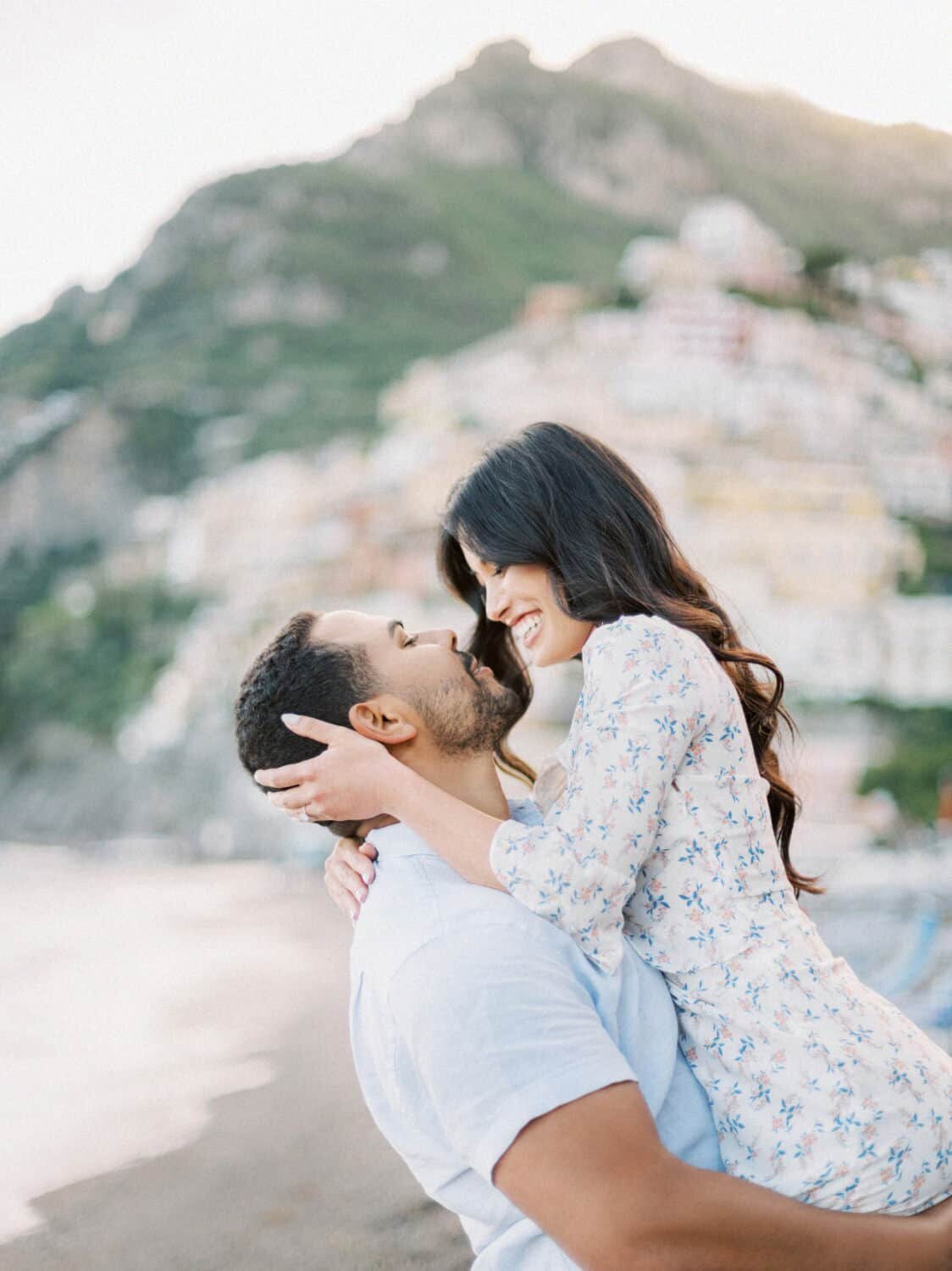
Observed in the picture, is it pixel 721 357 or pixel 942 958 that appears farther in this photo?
pixel 721 357

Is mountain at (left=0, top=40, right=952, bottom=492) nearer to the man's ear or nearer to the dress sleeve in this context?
the man's ear

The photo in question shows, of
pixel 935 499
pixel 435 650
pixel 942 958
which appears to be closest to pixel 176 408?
pixel 935 499

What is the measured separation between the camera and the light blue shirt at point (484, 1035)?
791 millimetres

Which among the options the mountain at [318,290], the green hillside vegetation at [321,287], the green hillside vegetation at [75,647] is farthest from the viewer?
the green hillside vegetation at [321,287]

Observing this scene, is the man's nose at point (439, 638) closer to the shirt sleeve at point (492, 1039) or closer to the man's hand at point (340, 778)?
the man's hand at point (340, 778)

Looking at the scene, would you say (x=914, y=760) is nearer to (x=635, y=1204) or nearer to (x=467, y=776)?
(x=467, y=776)

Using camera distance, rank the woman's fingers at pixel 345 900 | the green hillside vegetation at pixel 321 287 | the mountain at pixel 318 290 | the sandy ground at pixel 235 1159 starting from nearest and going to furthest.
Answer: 1. the woman's fingers at pixel 345 900
2. the sandy ground at pixel 235 1159
3. the mountain at pixel 318 290
4. the green hillside vegetation at pixel 321 287

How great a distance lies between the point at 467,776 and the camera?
1.13 meters

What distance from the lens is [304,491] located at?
456 inches

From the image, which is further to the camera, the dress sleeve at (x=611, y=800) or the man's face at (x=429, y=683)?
the man's face at (x=429, y=683)

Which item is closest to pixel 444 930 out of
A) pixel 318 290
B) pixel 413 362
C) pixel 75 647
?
pixel 75 647

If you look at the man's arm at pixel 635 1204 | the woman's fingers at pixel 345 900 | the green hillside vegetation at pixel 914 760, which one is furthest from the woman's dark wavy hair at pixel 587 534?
the green hillside vegetation at pixel 914 760

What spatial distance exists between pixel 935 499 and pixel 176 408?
815cm

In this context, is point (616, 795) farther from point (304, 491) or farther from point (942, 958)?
point (304, 491)
